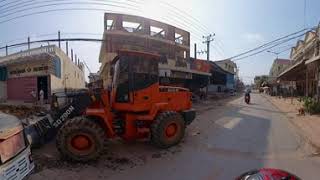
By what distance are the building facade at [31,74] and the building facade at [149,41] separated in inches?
206

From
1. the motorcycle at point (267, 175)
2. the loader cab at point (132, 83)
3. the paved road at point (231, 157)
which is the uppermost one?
the loader cab at point (132, 83)

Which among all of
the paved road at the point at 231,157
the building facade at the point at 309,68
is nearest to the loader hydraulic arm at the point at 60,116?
the paved road at the point at 231,157

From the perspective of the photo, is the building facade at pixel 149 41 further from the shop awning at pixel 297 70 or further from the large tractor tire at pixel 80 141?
the large tractor tire at pixel 80 141

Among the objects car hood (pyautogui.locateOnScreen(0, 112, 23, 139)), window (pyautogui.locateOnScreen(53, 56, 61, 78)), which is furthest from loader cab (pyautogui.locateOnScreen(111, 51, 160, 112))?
window (pyautogui.locateOnScreen(53, 56, 61, 78))

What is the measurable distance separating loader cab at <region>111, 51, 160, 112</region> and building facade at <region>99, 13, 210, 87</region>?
21401mm

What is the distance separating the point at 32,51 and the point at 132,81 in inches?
877

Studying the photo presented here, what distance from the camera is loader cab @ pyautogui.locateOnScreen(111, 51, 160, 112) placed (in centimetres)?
1083

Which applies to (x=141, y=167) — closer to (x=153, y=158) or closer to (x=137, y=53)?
(x=153, y=158)

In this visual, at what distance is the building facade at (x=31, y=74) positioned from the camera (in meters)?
27.5

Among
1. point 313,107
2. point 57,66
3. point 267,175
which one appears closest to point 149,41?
point 57,66

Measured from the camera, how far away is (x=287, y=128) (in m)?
16.7

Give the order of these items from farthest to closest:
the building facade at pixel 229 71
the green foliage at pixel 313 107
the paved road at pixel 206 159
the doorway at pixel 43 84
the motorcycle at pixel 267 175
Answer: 1. the building facade at pixel 229 71
2. the doorway at pixel 43 84
3. the green foliage at pixel 313 107
4. the paved road at pixel 206 159
5. the motorcycle at pixel 267 175

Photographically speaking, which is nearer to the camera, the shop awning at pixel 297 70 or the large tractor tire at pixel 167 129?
the large tractor tire at pixel 167 129

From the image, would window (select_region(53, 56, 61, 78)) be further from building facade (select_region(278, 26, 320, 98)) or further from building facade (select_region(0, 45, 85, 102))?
building facade (select_region(278, 26, 320, 98))
